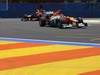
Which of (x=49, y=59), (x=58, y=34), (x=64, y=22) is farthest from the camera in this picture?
(x=64, y=22)

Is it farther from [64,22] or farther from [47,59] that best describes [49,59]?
[64,22]

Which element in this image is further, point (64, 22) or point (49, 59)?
point (64, 22)

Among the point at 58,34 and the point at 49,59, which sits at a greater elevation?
the point at 49,59

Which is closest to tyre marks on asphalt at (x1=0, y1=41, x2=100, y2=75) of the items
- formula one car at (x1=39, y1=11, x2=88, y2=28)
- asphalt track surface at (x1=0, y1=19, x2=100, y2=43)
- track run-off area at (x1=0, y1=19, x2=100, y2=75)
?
track run-off area at (x1=0, y1=19, x2=100, y2=75)

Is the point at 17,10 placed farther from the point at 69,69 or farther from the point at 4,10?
the point at 69,69

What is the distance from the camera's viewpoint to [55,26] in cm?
2633

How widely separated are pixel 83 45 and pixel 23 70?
203 inches

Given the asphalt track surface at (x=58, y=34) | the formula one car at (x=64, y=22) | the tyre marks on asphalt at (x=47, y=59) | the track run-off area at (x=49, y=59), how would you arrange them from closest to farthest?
the track run-off area at (x=49, y=59), the tyre marks on asphalt at (x=47, y=59), the asphalt track surface at (x=58, y=34), the formula one car at (x=64, y=22)

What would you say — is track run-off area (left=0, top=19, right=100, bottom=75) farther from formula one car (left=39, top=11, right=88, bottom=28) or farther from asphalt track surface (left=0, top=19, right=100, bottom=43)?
formula one car (left=39, top=11, right=88, bottom=28)

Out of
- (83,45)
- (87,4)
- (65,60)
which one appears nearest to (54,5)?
(87,4)

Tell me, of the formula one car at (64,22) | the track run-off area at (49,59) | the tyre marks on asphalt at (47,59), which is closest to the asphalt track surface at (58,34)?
the formula one car at (64,22)

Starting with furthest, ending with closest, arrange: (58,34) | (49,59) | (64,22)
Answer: (64,22)
(58,34)
(49,59)

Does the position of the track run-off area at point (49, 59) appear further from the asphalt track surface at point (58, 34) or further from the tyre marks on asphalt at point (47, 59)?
the asphalt track surface at point (58, 34)

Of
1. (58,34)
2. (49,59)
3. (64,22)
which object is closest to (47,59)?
(49,59)
